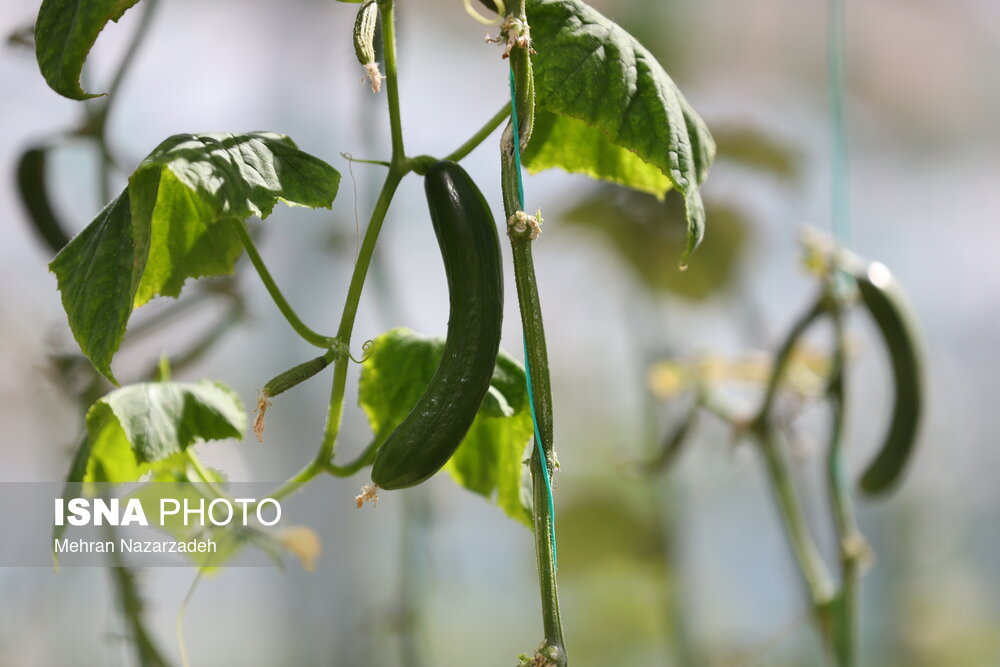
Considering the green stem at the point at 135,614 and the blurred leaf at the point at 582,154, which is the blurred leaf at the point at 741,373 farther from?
the green stem at the point at 135,614

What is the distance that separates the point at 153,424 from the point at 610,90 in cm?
29

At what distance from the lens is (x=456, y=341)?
0.35 metres

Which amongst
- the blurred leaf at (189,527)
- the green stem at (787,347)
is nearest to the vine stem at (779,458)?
the green stem at (787,347)

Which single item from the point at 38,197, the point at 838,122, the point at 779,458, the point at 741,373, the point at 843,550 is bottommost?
the point at 843,550

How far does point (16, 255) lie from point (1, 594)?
340 millimetres

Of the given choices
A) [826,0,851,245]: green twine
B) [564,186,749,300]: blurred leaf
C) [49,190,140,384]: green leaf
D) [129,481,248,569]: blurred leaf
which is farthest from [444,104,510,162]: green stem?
[564,186,749,300]: blurred leaf

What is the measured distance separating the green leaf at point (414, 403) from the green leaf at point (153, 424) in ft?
0.29

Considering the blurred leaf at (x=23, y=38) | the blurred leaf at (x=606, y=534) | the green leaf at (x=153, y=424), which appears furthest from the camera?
the blurred leaf at (x=606, y=534)

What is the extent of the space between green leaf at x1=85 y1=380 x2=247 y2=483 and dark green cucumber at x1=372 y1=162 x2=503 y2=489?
0.19 m

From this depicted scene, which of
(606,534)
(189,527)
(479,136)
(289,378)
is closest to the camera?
(289,378)

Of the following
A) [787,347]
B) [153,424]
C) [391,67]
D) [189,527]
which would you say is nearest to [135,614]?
[189,527]

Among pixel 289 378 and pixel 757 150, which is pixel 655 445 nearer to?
pixel 757 150

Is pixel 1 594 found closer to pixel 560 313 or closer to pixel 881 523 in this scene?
pixel 560 313

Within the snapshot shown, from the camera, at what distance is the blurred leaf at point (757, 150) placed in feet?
4.09
